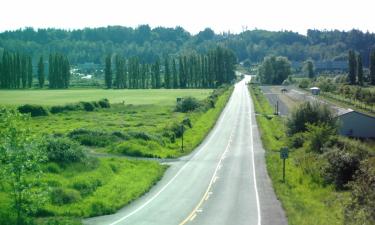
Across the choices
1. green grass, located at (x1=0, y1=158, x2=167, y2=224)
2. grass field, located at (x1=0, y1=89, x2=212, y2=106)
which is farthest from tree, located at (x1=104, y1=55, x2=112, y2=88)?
green grass, located at (x1=0, y1=158, x2=167, y2=224)

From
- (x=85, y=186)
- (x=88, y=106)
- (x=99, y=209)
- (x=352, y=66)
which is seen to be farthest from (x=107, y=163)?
(x=352, y=66)

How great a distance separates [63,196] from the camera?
88.2 ft

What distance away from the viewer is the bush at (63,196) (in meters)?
26.6

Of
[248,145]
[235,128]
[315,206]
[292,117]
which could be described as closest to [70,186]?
[315,206]

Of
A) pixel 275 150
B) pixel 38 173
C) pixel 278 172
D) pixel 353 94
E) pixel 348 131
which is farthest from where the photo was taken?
pixel 353 94

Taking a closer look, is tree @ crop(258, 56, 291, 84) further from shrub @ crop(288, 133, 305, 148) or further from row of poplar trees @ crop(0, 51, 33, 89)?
shrub @ crop(288, 133, 305, 148)

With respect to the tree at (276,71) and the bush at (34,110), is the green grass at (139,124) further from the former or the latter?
the tree at (276,71)

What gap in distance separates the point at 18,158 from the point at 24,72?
15646cm

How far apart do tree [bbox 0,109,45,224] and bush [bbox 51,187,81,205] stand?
5.32 meters

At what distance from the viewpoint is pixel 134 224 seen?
23.9 metres

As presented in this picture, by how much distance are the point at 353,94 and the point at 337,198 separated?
82940 millimetres

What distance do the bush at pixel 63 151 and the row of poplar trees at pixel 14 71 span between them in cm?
13749

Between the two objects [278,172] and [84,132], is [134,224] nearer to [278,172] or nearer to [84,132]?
[278,172]

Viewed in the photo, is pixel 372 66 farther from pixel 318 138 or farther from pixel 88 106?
pixel 318 138
